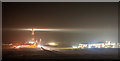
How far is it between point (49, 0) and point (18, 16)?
3.27 feet

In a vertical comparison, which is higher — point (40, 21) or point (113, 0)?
point (113, 0)

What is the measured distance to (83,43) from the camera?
593 cm

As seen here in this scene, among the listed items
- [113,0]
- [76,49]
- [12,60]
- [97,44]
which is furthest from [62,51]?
[113,0]

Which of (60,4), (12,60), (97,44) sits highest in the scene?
(60,4)

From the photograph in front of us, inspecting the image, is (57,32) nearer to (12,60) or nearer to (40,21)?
(40,21)

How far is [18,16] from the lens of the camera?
587 cm

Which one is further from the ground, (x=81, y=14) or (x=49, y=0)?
(x=49, y=0)

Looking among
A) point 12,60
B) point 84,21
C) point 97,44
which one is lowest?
point 12,60

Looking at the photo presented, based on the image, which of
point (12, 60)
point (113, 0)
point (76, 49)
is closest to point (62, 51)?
point (76, 49)

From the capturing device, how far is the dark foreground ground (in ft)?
19.2

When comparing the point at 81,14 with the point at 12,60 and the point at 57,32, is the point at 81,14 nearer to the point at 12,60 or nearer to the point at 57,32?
the point at 57,32

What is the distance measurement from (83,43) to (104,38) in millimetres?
616

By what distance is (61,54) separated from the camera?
589cm

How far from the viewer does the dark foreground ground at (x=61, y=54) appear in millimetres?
5852
